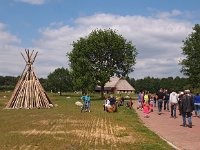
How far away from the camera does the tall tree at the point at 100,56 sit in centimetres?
7425

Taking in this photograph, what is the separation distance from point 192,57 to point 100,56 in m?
17.6

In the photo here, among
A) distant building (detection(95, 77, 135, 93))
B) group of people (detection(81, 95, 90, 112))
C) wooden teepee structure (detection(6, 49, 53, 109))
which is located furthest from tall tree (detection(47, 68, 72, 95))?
group of people (detection(81, 95, 90, 112))

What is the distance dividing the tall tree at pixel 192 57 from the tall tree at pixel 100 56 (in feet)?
33.6

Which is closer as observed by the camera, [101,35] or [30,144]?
[30,144]

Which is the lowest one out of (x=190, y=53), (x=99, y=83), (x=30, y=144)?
(x=30, y=144)

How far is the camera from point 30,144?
1548cm

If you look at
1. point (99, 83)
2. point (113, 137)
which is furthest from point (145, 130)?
point (99, 83)

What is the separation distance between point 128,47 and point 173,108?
47422mm

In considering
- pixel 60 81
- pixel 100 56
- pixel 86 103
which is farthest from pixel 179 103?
pixel 60 81

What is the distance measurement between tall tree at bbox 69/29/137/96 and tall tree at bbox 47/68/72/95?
39.9 meters

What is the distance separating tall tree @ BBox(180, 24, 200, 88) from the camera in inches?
3039

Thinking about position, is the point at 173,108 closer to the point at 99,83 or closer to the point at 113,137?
the point at 113,137

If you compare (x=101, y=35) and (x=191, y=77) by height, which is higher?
(x=101, y=35)

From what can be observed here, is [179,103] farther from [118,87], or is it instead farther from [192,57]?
[118,87]
